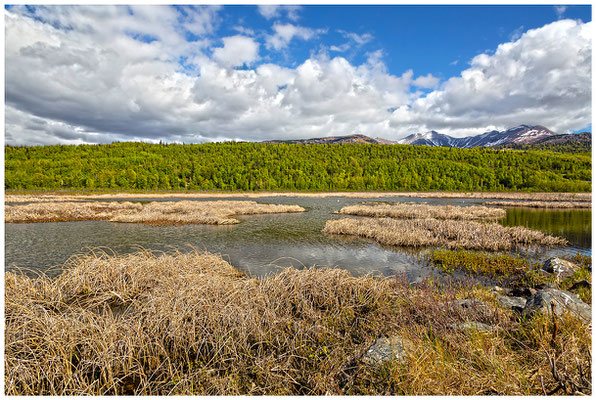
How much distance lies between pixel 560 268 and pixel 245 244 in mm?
20000

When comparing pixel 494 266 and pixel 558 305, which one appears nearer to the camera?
pixel 558 305

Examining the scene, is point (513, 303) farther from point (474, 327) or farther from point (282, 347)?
point (282, 347)

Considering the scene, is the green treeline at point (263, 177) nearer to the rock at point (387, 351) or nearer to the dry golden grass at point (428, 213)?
the dry golden grass at point (428, 213)

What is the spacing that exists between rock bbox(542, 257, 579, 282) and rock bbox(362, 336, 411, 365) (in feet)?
41.5

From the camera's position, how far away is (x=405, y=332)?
719 centimetres

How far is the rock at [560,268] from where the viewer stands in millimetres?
14593

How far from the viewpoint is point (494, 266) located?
16.5m

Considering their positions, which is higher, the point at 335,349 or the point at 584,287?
the point at 335,349

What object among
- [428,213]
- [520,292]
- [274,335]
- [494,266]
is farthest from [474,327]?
[428,213]

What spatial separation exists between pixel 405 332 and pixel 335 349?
5.94 feet

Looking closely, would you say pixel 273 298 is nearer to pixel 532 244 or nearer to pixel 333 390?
pixel 333 390

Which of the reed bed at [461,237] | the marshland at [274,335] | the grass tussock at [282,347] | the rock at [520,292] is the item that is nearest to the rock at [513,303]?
the marshland at [274,335]

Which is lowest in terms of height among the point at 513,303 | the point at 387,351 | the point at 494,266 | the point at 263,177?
the point at 494,266

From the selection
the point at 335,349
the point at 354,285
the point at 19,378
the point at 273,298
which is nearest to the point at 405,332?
the point at 335,349
